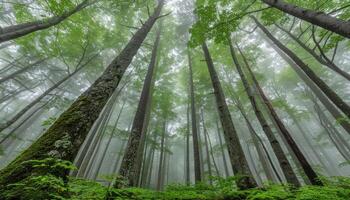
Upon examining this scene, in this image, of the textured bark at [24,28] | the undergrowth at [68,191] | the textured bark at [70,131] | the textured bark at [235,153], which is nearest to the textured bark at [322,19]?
the undergrowth at [68,191]

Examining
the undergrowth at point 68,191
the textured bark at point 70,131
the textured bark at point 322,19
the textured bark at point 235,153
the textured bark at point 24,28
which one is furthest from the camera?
the textured bark at point 24,28

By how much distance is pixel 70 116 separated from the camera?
9.77 feet

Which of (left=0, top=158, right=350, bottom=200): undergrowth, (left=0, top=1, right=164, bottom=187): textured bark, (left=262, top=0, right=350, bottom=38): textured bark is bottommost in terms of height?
(left=0, top=158, right=350, bottom=200): undergrowth

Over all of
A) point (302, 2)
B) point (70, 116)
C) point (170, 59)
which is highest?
point (170, 59)

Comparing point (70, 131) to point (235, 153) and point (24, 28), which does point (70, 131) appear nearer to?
point (235, 153)

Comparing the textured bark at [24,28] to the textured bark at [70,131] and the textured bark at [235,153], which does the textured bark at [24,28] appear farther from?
the textured bark at [235,153]

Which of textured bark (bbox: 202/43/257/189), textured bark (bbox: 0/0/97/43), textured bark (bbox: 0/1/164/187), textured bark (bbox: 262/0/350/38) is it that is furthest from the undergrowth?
textured bark (bbox: 0/0/97/43)

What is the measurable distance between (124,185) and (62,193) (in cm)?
299

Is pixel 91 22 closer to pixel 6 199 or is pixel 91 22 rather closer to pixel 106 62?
pixel 106 62

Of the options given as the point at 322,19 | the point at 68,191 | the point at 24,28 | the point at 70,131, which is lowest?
the point at 68,191

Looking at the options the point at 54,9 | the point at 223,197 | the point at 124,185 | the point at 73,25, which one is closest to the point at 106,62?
the point at 73,25

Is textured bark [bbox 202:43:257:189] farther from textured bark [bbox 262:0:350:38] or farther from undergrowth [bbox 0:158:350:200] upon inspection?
textured bark [bbox 262:0:350:38]

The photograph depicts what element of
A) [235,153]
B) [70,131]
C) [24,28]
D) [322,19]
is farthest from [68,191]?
[24,28]

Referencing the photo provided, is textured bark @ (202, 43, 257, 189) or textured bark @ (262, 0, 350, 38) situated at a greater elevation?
textured bark @ (262, 0, 350, 38)
